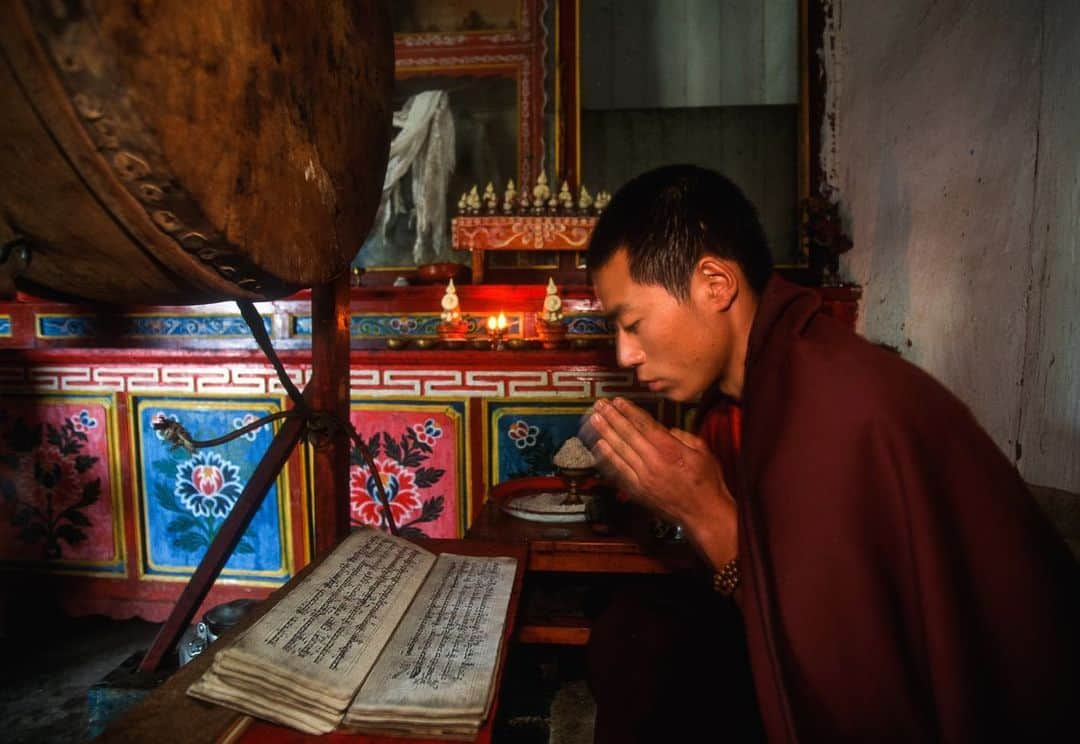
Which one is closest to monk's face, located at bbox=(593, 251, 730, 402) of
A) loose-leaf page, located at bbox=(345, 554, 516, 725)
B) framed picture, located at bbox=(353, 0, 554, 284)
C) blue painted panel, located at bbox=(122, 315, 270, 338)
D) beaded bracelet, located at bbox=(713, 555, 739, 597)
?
beaded bracelet, located at bbox=(713, 555, 739, 597)

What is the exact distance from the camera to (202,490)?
2992 millimetres

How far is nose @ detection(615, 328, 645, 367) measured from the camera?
1.35m

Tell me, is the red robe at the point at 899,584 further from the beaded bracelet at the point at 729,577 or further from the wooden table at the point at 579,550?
the wooden table at the point at 579,550

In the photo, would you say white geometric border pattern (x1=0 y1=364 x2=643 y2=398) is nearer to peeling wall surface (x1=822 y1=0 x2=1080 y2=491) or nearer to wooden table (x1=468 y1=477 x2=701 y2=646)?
wooden table (x1=468 y1=477 x2=701 y2=646)

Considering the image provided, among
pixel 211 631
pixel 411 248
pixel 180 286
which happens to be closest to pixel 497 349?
pixel 211 631

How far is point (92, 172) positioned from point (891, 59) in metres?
3.40

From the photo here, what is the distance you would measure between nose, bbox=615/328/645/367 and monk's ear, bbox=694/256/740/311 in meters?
0.18

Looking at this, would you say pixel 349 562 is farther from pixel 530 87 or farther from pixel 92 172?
pixel 530 87

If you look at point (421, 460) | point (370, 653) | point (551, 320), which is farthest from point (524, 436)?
point (370, 653)

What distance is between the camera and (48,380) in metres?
3.04

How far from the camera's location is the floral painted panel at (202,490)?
295cm

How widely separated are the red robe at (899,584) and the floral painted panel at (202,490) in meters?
2.64

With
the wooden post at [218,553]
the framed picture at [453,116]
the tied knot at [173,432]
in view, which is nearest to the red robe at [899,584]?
the wooden post at [218,553]

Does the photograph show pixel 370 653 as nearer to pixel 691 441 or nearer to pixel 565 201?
pixel 691 441
